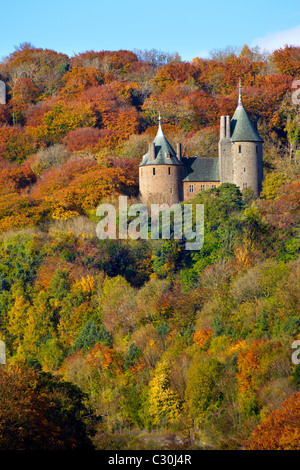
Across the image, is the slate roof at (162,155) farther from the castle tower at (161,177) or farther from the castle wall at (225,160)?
the castle wall at (225,160)

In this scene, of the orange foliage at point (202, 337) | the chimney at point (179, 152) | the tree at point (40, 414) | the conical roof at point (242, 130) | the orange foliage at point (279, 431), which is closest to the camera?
the tree at point (40, 414)

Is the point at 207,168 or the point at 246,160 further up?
the point at 246,160

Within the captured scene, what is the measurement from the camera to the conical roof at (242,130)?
165ft

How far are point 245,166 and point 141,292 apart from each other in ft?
39.7

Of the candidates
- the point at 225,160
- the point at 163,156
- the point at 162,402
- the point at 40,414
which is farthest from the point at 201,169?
the point at 40,414

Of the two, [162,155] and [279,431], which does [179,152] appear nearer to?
[162,155]

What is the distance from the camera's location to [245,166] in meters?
50.2

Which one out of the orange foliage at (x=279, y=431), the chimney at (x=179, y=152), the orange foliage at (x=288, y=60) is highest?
the orange foliage at (x=288, y=60)

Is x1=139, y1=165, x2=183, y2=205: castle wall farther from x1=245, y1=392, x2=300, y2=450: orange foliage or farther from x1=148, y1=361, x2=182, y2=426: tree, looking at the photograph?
x1=245, y1=392, x2=300, y2=450: orange foliage

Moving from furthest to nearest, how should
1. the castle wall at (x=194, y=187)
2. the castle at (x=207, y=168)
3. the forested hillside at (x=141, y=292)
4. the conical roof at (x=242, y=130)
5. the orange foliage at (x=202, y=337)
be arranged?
the castle wall at (x=194, y=187), the conical roof at (x=242, y=130), the castle at (x=207, y=168), the orange foliage at (x=202, y=337), the forested hillside at (x=141, y=292)

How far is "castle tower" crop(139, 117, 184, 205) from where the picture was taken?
5066 cm

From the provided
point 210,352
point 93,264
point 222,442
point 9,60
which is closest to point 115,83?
point 9,60

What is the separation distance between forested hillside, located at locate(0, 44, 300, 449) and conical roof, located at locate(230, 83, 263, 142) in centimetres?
285

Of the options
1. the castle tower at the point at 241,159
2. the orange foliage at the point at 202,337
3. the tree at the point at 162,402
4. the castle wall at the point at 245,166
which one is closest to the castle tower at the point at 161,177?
the castle tower at the point at 241,159
